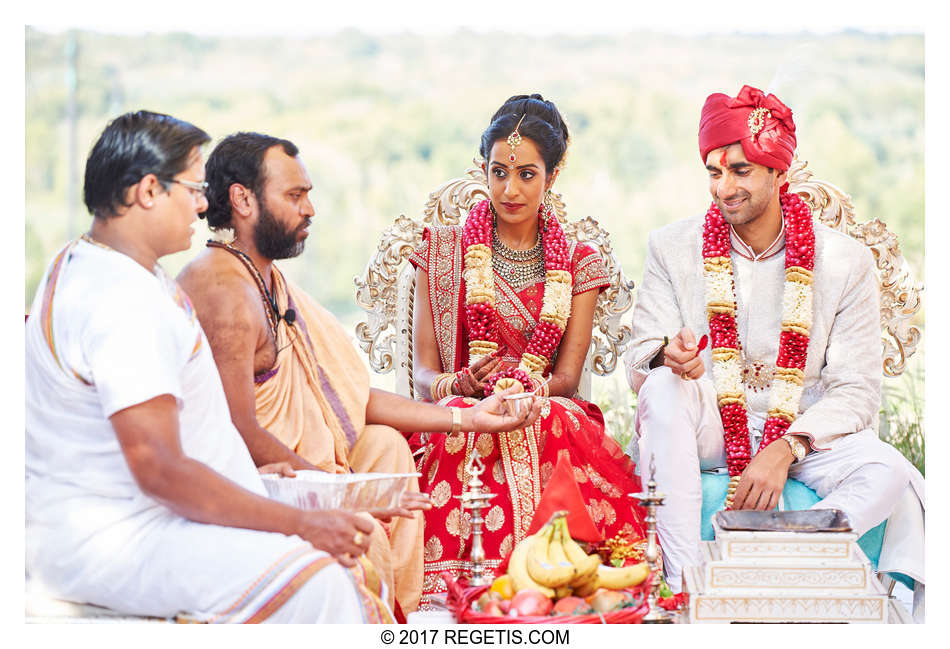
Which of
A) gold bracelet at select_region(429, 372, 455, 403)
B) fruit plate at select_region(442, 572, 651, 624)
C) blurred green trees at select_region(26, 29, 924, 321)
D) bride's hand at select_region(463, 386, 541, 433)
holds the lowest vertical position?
fruit plate at select_region(442, 572, 651, 624)

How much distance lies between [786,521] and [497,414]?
1.18 m

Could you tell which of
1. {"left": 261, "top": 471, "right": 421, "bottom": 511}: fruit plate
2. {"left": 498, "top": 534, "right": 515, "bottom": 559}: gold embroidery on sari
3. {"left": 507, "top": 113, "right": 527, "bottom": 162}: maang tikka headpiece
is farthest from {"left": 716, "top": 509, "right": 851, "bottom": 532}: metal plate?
{"left": 507, "top": 113, "right": 527, "bottom": 162}: maang tikka headpiece

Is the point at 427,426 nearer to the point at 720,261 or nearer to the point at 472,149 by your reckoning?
the point at 720,261

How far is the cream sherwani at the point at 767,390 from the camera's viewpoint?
4.08 metres

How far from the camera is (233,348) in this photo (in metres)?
3.48

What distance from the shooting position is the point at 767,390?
15.0 feet

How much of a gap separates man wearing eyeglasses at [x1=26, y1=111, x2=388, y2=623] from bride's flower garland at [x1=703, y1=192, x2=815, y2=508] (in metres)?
1.84

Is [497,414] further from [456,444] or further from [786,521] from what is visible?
[786,521]

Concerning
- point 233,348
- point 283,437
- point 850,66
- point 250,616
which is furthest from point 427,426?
point 850,66

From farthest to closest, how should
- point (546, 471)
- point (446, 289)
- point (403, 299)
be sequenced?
point (403, 299) → point (446, 289) → point (546, 471)

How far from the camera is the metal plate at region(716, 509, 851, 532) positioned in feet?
11.2

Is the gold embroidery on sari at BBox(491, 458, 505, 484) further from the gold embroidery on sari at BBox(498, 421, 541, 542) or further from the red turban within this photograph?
the red turban

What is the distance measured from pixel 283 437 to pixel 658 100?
26.7 feet

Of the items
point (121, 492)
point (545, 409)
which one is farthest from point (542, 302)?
point (121, 492)
